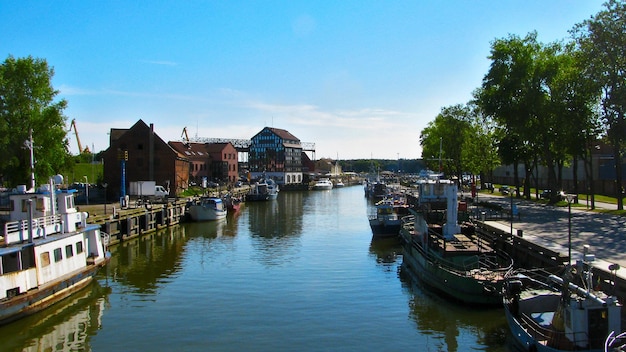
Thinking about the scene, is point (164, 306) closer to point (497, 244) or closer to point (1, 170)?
point (497, 244)

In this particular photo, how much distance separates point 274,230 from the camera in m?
58.0

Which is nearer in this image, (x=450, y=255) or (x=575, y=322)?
(x=575, y=322)

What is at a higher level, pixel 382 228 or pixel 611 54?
pixel 611 54

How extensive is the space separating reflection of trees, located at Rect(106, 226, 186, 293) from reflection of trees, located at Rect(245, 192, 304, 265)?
689cm

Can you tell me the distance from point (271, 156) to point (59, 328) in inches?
5311

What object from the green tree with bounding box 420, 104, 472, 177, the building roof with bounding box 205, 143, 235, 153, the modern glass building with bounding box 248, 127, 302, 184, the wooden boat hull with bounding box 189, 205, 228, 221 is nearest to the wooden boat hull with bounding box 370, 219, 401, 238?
the wooden boat hull with bounding box 189, 205, 228, 221

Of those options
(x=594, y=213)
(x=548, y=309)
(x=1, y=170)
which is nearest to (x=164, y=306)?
(x=548, y=309)

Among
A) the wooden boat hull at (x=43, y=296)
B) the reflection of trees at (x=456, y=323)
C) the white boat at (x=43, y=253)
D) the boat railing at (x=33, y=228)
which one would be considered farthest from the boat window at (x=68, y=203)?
the reflection of trees at (x=456, y=323)

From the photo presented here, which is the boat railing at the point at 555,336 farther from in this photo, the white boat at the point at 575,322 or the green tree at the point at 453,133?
the green tree at the point at 453,133

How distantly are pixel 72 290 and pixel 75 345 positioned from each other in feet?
24.6

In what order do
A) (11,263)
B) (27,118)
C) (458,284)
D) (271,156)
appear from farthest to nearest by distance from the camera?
1. (271,156)
2. (27,118)
3. (458,284)
4. (11,263)

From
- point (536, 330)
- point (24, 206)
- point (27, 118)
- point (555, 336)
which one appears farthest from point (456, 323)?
point (27, 118)

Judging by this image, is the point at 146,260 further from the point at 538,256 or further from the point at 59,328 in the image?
the point at 538,256

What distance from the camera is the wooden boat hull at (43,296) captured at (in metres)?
23.2
